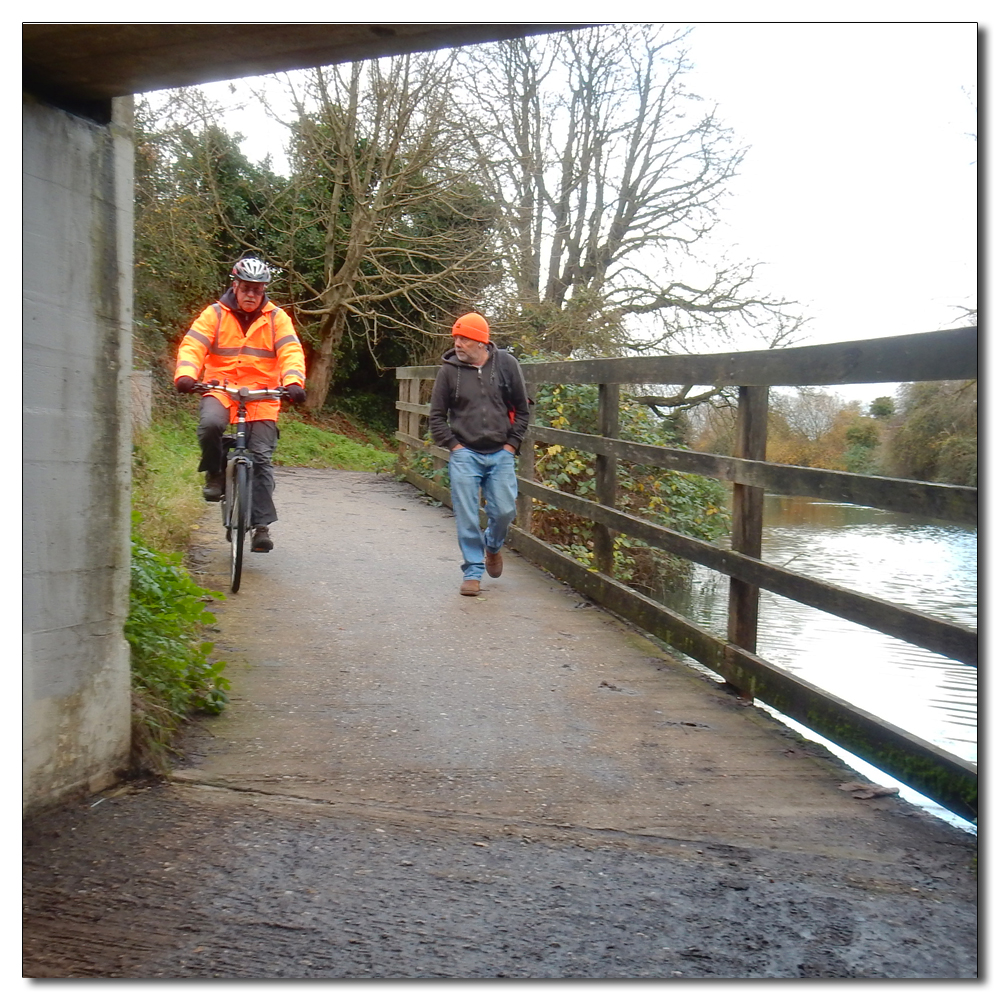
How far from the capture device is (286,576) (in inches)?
283

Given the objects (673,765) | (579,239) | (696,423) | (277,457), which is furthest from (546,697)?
(579,239)

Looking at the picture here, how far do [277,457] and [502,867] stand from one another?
640 inches

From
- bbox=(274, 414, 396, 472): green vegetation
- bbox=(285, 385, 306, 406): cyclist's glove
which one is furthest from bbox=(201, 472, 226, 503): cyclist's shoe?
bbox=(274, 414, 396, 472): green vegetation

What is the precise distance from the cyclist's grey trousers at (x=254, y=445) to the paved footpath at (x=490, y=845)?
168 cm

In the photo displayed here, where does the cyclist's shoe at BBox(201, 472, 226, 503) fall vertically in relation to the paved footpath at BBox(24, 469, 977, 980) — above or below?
above

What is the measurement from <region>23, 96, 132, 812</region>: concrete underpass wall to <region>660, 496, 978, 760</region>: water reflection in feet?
8.11

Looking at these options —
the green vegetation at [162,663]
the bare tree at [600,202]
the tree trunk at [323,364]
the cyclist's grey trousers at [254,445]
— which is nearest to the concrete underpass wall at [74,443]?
the green vegetation at [162,663]

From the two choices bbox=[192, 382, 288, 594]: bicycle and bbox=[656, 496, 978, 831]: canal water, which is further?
bbox=[192, 382, 288, 594]: bicycle

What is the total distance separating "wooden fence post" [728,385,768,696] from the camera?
15.0ft

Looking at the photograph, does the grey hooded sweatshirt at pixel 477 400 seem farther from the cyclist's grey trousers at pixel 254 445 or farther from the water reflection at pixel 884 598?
the water reflection at pixel 884 598

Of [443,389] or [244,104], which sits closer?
[443,389]

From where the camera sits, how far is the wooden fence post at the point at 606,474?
6.62 m

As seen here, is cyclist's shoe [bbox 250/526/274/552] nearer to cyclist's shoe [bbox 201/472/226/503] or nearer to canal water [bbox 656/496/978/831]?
cyclist's shoe [bbox 201/472/226/503]

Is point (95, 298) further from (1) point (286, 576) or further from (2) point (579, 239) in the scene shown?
(2) point (579, 239)
